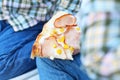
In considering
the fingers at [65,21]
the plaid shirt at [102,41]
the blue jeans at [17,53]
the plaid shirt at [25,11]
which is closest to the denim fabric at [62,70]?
the blue jeans at [17,53]

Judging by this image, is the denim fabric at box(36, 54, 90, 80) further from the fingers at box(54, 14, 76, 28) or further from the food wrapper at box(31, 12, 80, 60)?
the fingers at box(54, 14, 76, 28)

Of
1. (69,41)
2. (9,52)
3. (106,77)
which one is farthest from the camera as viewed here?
(9,52)

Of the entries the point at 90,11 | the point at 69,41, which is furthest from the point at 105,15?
the point at 69,41

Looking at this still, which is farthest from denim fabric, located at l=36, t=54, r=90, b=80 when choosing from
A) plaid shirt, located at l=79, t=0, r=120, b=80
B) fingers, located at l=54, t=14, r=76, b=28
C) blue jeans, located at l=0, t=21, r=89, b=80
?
plaid shirt, located at l=79, t=0, r=120, b=80

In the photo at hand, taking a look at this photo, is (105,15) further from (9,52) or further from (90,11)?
(9,52)

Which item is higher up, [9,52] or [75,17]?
[75,17]

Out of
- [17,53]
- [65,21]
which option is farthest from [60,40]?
[17,53]

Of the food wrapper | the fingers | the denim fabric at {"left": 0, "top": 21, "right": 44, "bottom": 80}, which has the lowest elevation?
the denim fabric at {"left": 0, "top": 21, "right": 44, "bottom": 80}

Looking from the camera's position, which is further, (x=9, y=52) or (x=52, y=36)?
(x=9, y=52)
